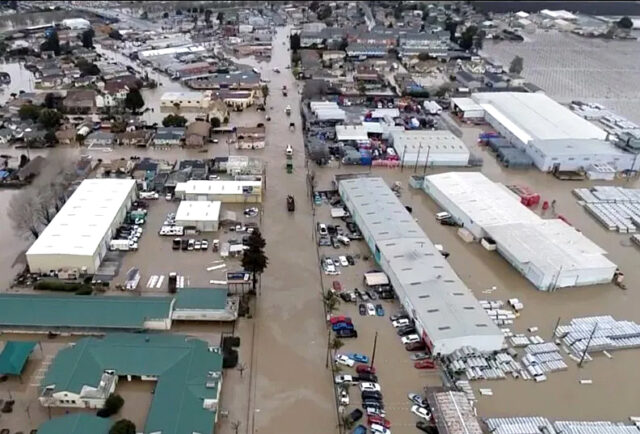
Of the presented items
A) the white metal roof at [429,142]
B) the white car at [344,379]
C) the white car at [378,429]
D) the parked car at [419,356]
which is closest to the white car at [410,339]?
the parked car at [419,356]

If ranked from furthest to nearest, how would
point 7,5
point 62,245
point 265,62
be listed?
point 7,5 < point 265,62 < point 62,245

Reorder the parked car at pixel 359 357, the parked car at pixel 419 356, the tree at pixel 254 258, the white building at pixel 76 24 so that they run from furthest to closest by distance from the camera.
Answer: the white building at pixel 76 24
the tree at pixel 254 258
the parked car at pixel 419 356
the parked car at pixel 359 357

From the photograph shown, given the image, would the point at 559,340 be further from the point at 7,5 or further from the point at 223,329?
the point at 7,5

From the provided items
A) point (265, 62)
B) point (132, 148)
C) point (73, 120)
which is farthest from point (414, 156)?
point (265, 62)

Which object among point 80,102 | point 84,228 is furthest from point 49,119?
point 84,228

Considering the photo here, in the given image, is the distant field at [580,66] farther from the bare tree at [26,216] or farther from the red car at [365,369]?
the bare tree at [26,216]

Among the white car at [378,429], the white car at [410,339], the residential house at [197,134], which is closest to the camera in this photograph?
the white car at [378,429]
